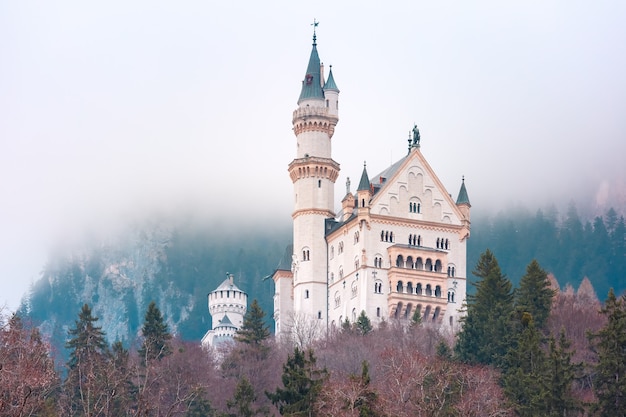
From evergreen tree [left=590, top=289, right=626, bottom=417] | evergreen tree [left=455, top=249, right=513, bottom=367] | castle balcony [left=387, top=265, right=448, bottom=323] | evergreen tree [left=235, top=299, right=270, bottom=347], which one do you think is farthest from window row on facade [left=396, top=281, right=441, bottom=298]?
evergreen tree [left=590, top=289, right=626, bottom=417]

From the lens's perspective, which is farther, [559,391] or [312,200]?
[312,200]

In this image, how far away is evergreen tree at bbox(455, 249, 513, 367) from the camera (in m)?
84.5

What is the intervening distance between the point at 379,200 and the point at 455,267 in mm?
7279

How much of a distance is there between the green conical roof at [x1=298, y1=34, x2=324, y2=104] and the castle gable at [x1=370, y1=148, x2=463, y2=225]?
8.90 m

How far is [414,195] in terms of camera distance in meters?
121

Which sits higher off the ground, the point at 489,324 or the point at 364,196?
the point at 364,196

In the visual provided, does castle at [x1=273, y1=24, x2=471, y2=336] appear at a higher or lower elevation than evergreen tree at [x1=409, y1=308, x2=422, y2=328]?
higher

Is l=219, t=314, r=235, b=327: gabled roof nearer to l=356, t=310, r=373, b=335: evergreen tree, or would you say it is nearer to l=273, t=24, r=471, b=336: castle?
l=273, t=24, r=471, b=336: castle

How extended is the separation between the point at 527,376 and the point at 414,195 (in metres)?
50.4

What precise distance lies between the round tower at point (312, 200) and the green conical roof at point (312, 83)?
1.35 feet

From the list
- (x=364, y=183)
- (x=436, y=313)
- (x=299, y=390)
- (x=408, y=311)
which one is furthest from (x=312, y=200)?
(x=299, y=390)

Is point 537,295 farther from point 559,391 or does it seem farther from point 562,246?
point 562,246

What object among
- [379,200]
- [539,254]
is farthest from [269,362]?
[539,254]

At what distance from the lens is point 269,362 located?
94.5 meters
